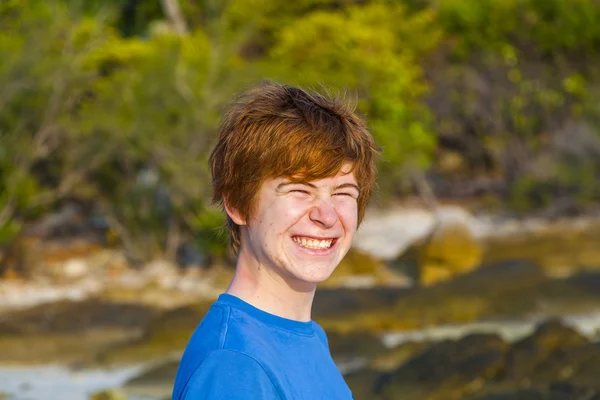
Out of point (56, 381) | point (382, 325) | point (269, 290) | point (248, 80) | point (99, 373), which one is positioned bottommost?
point (269, 290)

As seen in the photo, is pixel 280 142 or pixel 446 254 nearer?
pixel 280 142

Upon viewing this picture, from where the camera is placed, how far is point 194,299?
14023 mm

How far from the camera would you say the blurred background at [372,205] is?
9.88 m

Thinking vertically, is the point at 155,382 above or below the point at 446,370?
above

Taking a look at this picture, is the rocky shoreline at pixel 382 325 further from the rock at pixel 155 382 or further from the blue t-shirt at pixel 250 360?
the blue t-shirt at pixel 250 360

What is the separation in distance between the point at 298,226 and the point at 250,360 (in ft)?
0.99

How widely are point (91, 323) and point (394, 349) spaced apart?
437 cm

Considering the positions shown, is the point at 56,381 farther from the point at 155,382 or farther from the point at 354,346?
the point at 354,346

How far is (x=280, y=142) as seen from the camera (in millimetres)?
1781

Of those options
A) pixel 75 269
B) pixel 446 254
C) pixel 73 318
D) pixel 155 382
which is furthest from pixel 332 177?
pixel 75 269

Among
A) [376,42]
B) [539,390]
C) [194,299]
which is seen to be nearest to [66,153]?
[194,299]

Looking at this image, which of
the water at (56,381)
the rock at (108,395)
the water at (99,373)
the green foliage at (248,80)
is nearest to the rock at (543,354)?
the water at (99,373)

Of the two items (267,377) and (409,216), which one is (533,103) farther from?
(267,377)

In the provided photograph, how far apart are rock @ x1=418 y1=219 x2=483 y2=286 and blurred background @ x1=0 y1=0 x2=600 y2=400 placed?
0.10 feet
